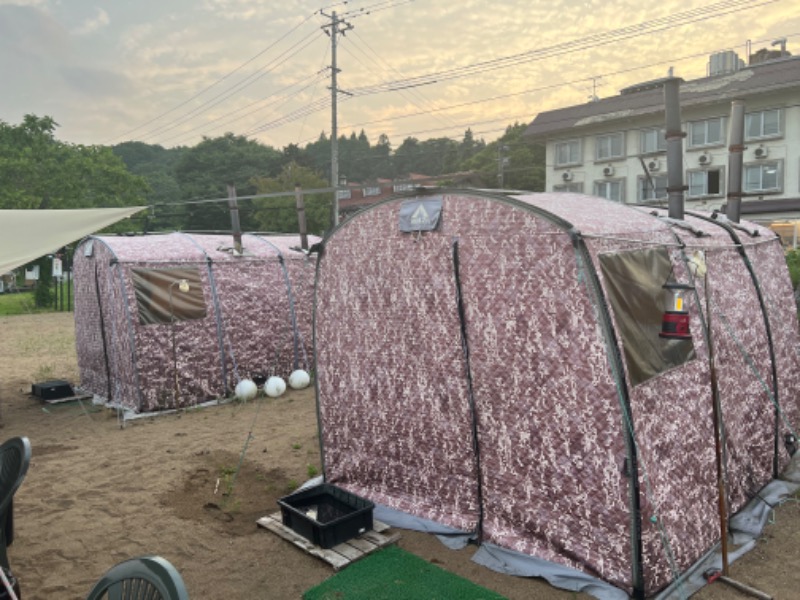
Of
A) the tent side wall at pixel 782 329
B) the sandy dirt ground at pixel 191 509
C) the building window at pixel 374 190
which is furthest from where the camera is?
the building window at pixel 374 190

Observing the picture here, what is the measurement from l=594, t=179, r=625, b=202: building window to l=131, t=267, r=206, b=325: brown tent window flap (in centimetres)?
2281

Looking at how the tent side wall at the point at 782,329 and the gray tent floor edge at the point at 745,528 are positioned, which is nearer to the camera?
the gray tent floor edge at the point at 745,528

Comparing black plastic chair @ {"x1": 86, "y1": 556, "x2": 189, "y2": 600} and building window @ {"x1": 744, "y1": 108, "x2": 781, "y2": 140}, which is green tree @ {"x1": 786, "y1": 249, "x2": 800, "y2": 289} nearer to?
black plastic chair @ {"x1": 86, "y1": 556, "x2": 189, "y2": 600}

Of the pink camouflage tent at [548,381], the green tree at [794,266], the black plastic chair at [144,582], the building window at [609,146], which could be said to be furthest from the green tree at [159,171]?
the black plastic chair at [144,582]

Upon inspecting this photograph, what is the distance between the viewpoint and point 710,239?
5.06 metres

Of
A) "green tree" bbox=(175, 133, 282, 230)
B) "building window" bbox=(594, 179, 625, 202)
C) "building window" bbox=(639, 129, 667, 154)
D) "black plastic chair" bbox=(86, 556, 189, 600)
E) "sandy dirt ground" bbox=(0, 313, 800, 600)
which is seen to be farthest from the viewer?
"green tree" bbox=(175, 133, 282, 230)

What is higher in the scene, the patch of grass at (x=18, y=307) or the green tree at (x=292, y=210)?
the green tree at (x=292, y=210)

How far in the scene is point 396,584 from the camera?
13.0 feet

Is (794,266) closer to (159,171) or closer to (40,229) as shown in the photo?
(40,229)

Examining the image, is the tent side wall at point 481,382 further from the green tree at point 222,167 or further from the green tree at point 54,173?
the green tree at point 222,167

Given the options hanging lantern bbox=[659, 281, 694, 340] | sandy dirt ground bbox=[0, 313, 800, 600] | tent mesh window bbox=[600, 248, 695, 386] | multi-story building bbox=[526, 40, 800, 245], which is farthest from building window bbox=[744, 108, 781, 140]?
hanging lantern bbox=[659, 281, 694, 340]

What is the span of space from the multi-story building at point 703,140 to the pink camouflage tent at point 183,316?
15003 millimetres

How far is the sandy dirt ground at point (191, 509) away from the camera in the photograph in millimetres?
4051

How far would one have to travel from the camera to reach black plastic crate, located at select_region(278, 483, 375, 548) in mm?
4375
